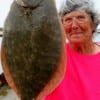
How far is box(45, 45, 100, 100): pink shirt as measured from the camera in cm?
196

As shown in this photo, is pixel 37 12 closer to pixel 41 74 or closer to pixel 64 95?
pixel 41 74

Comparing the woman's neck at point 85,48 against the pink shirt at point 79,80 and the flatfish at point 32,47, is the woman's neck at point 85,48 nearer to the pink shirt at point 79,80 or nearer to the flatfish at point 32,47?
the pink shirt at point 79,80

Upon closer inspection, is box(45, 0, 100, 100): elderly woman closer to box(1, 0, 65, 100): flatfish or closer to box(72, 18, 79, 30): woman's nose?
box(72, 18, 79, 30): woman's nose

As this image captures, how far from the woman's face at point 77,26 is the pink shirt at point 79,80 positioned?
0.14 metres

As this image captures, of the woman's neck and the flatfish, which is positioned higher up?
the flatfish

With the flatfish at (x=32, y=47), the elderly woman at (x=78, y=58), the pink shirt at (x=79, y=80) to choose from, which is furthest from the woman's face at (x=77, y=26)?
the flatfish at (x=32, y=47)

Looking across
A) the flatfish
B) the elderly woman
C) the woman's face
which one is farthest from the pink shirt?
the flatfish

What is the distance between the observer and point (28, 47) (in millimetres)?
1379

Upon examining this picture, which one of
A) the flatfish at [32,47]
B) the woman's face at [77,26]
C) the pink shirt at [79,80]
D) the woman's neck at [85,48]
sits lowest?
the pink shirt at [79,80]

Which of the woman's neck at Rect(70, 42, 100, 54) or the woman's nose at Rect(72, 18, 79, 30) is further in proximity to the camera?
the woman's neck at Rect(70, 42, 100, 54)

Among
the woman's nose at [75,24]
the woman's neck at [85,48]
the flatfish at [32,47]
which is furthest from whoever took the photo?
the woman's neck at [85,48]

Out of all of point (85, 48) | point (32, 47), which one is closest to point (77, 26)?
point (85, 48)

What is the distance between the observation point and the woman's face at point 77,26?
6.38 feet

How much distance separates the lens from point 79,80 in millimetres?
2006
